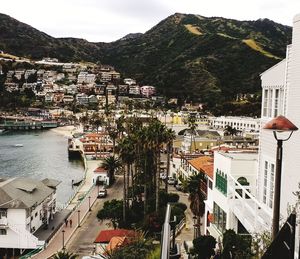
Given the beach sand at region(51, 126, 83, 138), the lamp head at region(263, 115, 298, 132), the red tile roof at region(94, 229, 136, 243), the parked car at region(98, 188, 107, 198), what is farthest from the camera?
the beach sand at region(51, 126, 83, 138)

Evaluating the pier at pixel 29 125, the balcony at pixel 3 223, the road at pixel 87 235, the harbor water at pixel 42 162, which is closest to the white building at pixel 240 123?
the harbor water at pixel 42 162

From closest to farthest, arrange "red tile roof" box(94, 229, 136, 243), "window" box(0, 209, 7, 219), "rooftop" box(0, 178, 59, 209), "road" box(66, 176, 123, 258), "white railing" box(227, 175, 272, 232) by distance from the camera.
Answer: "white railing" box(227, 175, 272, 232)
"red tile roof" box(94, 229, 136, 243)
"road" box(66, 176, 123, 258)
"window" box(0, 209, 7, 219)
"rooftop" box(0, 178, 59, 209)

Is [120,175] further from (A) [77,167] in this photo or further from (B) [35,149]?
(B) [35,149]

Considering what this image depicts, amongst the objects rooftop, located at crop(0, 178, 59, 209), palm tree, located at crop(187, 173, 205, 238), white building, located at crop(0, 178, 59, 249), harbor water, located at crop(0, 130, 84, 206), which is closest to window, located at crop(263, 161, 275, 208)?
palm tree, located at crop(187, 173, 205, 238)

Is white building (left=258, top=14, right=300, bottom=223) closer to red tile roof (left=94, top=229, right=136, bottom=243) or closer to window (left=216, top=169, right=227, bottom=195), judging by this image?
window (left=216, top=169, right=227, bottom=195)

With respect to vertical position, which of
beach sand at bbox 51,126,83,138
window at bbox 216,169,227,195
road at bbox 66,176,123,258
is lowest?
beach sand at bbox 51,126,83,138

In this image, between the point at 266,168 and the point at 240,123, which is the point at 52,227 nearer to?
the point at 266,168

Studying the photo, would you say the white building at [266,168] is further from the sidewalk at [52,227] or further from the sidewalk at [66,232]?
the sidewalk at [52,227]

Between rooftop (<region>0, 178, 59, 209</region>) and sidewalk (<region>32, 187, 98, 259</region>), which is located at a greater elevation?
rooftop (<region>0, 178, 59, 209</region>)
